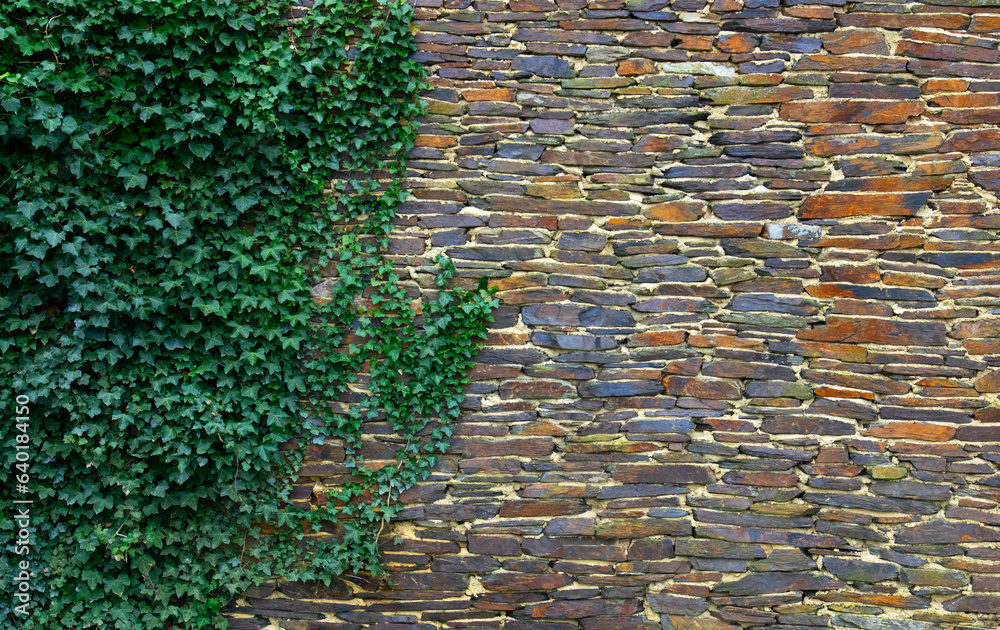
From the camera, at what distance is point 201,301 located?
265 centimetres

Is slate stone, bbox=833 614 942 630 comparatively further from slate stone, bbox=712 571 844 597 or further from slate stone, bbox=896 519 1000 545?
slate stone, bbox=896 519 1000 545

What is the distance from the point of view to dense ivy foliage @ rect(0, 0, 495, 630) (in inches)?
101

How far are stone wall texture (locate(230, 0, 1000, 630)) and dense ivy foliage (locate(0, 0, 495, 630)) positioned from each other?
0.60 ft

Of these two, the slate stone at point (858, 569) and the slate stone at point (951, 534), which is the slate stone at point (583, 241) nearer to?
the slate stone at point (858, 569)

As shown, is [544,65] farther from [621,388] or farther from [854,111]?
[621,388]

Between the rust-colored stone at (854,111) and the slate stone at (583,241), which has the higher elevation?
the rust-colored stone at (854,111)

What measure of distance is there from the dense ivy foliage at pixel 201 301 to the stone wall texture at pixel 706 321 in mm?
182

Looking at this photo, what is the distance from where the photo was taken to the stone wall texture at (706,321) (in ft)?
9.14

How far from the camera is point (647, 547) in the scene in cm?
281

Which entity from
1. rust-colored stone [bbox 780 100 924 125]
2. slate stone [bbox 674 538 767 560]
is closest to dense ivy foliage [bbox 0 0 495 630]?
slate stone [bbox 674 538 767 560]

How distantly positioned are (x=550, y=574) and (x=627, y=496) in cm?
54

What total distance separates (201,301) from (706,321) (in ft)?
7.88

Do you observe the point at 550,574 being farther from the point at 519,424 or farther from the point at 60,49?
the point at 60,49

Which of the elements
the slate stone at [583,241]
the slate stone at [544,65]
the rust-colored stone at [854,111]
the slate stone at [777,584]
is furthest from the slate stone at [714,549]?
→ the slate stone at [544,65]
